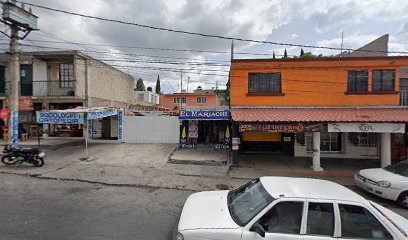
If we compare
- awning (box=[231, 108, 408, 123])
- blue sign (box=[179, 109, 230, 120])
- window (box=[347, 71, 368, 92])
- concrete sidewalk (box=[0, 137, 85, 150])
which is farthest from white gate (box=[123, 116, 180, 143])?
window (box=[347, 71, 368, 92])

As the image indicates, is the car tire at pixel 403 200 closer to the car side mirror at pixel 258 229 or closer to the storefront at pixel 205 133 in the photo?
the car side mirror at pixel 258 229

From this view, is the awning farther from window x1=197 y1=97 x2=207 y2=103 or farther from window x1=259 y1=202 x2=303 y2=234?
window x1=197 y1=97 x2=207 y2=103

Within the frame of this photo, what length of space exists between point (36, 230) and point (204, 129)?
458 inches

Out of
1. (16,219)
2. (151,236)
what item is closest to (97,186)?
(16,219)

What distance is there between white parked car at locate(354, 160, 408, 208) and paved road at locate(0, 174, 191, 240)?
6023 mm

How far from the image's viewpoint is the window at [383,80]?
13.1 meters

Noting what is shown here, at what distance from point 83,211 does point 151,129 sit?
10.1m

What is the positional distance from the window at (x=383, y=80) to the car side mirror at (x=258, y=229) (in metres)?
13.7

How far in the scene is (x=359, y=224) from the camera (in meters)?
3.26

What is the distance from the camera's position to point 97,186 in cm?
812

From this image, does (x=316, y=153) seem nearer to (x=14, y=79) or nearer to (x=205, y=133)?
(x=205, y=133)

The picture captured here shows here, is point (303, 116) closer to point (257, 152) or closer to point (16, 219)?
point (257, 152)

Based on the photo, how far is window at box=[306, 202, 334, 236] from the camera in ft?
10.5

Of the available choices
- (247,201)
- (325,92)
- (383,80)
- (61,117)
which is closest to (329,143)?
(325,92)
